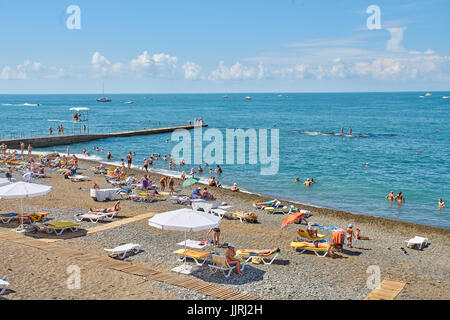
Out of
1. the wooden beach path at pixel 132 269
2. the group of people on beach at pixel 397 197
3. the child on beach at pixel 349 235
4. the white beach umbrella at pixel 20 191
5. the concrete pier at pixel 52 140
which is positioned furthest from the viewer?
the concrete pier at pixel 52 140

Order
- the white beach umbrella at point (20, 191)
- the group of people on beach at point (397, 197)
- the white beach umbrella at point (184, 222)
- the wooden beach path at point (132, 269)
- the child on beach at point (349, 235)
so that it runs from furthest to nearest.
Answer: the group of people on beach at point (397, 197) < the child on beach at point (349, 235) < the white beach umbrella at point (20, 191) < the white beach umbrella at point (184, 222) < the wooden beach path at point (132, 269)

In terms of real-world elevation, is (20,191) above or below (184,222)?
above

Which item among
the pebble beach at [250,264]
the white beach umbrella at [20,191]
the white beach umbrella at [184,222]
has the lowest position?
the pebble beach at [250,264]

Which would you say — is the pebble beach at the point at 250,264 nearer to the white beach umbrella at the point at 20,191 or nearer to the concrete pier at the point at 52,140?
the white beach umbrella at the point at 20,191

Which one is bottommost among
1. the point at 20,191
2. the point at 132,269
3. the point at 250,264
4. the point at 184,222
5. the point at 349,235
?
the point at 250,264

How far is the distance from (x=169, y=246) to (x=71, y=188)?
12.8 metres

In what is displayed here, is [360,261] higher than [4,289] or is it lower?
lower

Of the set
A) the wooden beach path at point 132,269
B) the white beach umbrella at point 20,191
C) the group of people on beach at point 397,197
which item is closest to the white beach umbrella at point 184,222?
the wooden beach path at point 132,269

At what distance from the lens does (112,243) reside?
14.0m

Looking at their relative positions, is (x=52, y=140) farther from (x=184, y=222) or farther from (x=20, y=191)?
(x=184, y=222)

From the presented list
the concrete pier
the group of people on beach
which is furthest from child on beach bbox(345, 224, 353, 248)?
the concrete pier

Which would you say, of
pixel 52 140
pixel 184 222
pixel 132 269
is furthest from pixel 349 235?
pixel 52 140
